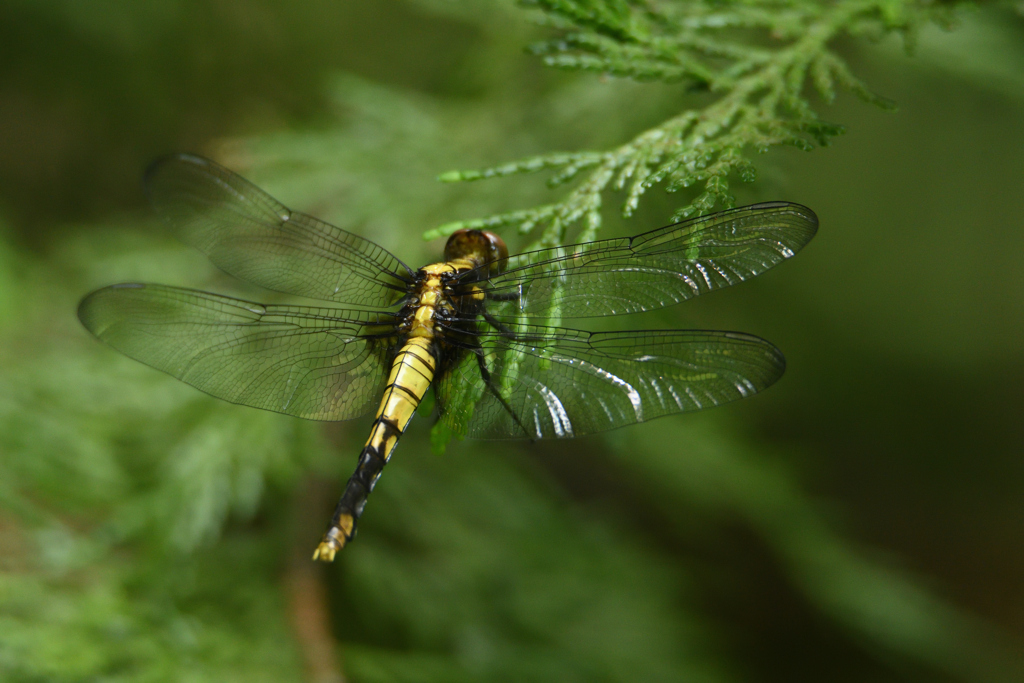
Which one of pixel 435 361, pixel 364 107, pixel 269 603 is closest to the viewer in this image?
pixel 435 361

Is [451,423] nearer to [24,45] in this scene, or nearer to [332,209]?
[332,209]

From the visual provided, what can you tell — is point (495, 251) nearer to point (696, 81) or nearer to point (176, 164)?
point (696, 81)

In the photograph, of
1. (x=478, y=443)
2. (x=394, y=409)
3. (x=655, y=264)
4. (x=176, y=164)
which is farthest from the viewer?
(x=478, y=443)

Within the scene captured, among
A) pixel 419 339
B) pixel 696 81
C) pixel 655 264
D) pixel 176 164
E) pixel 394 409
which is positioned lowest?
pixel 394 409

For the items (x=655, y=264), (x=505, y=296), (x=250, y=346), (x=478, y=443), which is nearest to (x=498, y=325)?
(x=505, y=296)

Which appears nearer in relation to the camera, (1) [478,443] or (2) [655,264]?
(2) [655,264]

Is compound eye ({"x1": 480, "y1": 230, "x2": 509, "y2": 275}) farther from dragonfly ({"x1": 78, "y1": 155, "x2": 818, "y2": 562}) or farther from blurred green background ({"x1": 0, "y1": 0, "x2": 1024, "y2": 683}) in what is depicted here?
blurred green background ({"x1": 0, "y1": 0, "x2": 1024, "y2": 683})

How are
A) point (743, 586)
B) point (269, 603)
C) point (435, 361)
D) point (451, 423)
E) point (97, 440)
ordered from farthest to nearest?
1. point (743, 586)
2. point (97, 440)
3. point (269, 603)
4. point (435, 361)
5. point (451, 423)

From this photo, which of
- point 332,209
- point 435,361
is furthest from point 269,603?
point 332,209

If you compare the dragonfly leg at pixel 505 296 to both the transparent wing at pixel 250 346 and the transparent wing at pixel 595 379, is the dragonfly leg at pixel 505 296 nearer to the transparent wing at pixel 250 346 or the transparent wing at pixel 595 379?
the transparent wing at pixel 595 379
